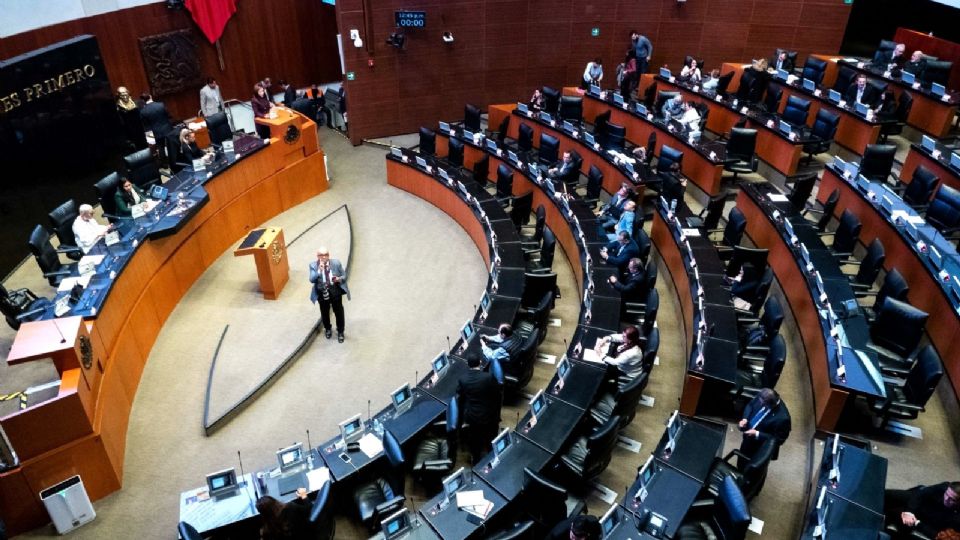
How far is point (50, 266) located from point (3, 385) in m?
1.79

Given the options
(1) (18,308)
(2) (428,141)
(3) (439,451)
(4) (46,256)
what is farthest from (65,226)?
(2) (428,141)

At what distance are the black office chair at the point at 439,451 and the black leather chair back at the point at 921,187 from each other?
7.98m

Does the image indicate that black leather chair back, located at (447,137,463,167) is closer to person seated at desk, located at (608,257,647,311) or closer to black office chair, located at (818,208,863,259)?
person seated at desk, located at (608,257,647,311)

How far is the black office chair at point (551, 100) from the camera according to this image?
49.9 feet

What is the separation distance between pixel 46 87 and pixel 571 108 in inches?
395

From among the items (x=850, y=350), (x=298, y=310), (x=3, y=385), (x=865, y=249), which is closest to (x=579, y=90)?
(x=865, y=249)

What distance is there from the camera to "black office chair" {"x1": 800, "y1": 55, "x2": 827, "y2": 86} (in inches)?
590

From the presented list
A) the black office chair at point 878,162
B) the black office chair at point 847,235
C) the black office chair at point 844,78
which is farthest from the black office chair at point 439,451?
the black office chair at point 844,78

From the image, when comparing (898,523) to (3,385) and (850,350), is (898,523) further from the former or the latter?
(3,385)

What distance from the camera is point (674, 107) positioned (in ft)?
44.0

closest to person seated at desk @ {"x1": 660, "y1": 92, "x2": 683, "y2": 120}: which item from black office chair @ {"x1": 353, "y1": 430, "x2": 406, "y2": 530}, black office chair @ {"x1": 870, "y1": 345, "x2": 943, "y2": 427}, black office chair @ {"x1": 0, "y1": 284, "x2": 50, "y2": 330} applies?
black office chair @ {"x1": 870, "y1": 345, "x2": 943, "y2": 427}

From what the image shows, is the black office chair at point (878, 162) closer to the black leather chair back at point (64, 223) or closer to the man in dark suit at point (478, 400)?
the man in dark suit at point (478, 400)

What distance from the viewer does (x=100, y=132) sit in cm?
1269

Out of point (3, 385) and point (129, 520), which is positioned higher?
point (3, 385)
